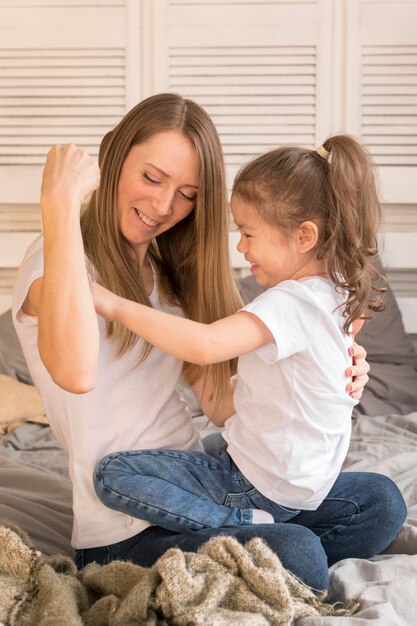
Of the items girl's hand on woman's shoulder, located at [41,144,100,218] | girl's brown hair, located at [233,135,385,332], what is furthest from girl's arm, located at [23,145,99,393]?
girl's brown hair, located at [233,135,385,332]

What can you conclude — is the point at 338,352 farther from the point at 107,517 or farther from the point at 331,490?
the point at 107,517

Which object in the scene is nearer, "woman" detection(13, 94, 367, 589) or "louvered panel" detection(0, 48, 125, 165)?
"woman" detection(13, 94, 367, 589)

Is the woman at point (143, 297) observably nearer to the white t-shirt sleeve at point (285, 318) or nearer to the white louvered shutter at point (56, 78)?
the white t-shirt sleeve at point (285, 318)

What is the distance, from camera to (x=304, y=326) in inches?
58.4

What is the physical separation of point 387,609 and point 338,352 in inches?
16.7

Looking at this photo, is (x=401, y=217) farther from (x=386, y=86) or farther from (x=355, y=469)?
(x=355, y=469)

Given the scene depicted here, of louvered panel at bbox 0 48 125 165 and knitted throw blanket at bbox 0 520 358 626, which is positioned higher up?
louvered panel at bbox 0 48 125 165

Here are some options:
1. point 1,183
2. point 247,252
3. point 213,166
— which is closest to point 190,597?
point 247,252

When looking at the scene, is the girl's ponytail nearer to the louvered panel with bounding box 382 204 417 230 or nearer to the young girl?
the young girl

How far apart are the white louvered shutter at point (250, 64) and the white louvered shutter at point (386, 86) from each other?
4.1 inches

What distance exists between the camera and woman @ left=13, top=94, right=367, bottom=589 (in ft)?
4.92

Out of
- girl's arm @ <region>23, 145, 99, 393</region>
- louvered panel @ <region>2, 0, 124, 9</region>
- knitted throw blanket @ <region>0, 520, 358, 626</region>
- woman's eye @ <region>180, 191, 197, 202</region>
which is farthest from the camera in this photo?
louvered panel @ <region>2, 0, 124, 9</region>

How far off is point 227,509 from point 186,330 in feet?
1.06

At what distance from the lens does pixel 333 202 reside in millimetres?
1565
